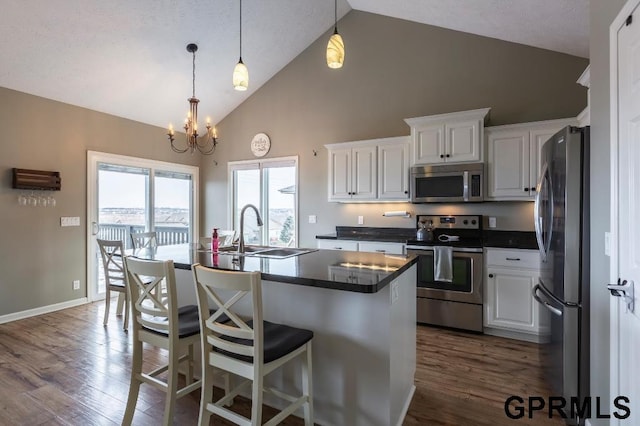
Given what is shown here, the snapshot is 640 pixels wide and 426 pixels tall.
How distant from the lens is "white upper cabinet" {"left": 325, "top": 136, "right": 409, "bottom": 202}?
13.3ft

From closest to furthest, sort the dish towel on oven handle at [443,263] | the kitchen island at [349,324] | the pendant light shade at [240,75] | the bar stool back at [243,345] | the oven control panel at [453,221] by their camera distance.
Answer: the bar stool back at [243,345] → the kitchen island at [349,324] → the pendant light shade at [240,75] → the dish towel on oven handle at [443,263] → the oven control panel at [453,221]

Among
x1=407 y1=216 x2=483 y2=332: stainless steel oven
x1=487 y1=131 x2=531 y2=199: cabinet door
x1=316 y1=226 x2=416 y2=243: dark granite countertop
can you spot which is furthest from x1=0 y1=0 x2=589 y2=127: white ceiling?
x1=316 y1=226 x2=416 y2=243: dark granite countertop

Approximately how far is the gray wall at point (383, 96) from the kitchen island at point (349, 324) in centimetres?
248

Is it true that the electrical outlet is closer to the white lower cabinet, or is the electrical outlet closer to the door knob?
the door knob

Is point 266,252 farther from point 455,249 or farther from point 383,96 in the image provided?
point 383,96

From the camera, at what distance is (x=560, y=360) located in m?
2.06

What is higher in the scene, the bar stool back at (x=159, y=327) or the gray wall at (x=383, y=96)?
the gray wall at (x=383, y=96)

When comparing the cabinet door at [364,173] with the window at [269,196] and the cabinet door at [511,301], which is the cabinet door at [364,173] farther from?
the cabinet door at [511,301]

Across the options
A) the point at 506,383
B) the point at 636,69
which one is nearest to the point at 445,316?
the point at 506,383

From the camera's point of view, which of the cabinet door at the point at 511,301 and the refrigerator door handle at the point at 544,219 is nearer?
the refrigerator door handle at the point at 544,219

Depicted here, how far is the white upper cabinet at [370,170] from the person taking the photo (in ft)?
13.3

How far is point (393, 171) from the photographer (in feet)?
13.4

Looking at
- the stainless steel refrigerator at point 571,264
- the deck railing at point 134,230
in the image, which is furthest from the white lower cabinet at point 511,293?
the deck railing at point 134,230

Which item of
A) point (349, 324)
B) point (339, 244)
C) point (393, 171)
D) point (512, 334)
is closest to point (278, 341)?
point (349, 324)
